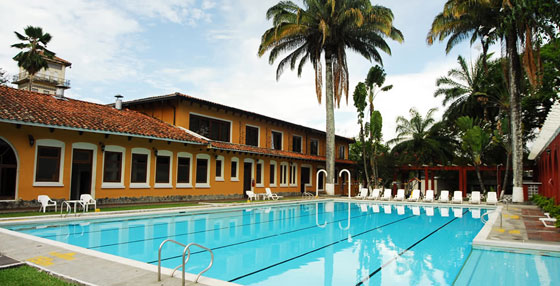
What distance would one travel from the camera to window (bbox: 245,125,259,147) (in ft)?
85.6

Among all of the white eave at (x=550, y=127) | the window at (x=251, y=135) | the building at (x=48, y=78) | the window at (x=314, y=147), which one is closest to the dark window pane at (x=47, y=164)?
the window at (x=251, y=135)

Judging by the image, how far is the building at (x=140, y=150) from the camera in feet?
45.5

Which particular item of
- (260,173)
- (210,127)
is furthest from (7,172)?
(260,173)

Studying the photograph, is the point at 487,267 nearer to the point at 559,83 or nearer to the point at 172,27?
the point at 172,27

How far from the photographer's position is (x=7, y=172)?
13594 millimetres

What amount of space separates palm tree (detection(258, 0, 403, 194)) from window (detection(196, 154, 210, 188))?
354 inches

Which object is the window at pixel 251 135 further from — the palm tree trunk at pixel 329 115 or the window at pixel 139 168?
the window at pixel 139 168

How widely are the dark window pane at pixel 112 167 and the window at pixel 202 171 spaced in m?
4.79

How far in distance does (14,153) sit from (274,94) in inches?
810

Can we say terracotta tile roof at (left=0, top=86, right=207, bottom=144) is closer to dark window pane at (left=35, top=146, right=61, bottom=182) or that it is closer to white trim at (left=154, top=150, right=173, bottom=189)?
white trim at (left=154, top=150, right=173, bottom=189)

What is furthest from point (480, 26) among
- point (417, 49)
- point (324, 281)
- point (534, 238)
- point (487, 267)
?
point (324, 281)

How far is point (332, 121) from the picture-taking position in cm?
2739

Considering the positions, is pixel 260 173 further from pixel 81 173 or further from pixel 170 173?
pixel 81 173

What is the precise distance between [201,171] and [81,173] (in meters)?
6.14
